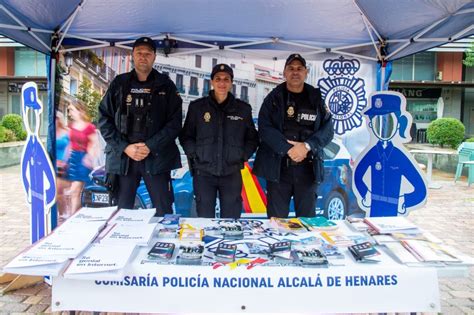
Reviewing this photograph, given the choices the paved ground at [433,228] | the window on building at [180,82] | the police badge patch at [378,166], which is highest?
the window on building at [180,82]

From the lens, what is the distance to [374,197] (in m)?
3.67

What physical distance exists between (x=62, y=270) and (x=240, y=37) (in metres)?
2.83

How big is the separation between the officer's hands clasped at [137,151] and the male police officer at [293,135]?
882mm

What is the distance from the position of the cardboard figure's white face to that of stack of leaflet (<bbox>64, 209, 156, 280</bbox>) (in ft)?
7.38

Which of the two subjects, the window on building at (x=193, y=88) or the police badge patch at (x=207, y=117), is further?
the window on building at (x=193, y=88)

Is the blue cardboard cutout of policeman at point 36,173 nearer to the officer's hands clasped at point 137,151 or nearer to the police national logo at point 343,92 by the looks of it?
the officer's hands clasped at point 137,151

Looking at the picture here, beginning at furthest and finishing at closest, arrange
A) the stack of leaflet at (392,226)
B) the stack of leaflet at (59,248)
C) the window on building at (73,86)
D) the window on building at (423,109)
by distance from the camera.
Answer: the window on building at (423,109)
the window on building at (73,86)
the stack of leaflet at (392,226)
the stack of leaflet at (59,248)

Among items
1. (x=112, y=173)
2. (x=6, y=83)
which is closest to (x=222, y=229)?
(x=112, y=173)

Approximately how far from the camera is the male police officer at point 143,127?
9.83 ft

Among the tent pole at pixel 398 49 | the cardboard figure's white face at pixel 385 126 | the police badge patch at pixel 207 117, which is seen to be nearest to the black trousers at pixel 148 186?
the police badge patch at pixel 207 117

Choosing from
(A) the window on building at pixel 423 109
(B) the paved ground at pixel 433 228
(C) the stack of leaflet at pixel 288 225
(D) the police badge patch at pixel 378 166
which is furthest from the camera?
(A) the window on building at pixel 423 109

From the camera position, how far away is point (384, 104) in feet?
11.7

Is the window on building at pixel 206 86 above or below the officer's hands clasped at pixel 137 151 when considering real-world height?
above

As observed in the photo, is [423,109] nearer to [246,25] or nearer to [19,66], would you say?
[246,25]
